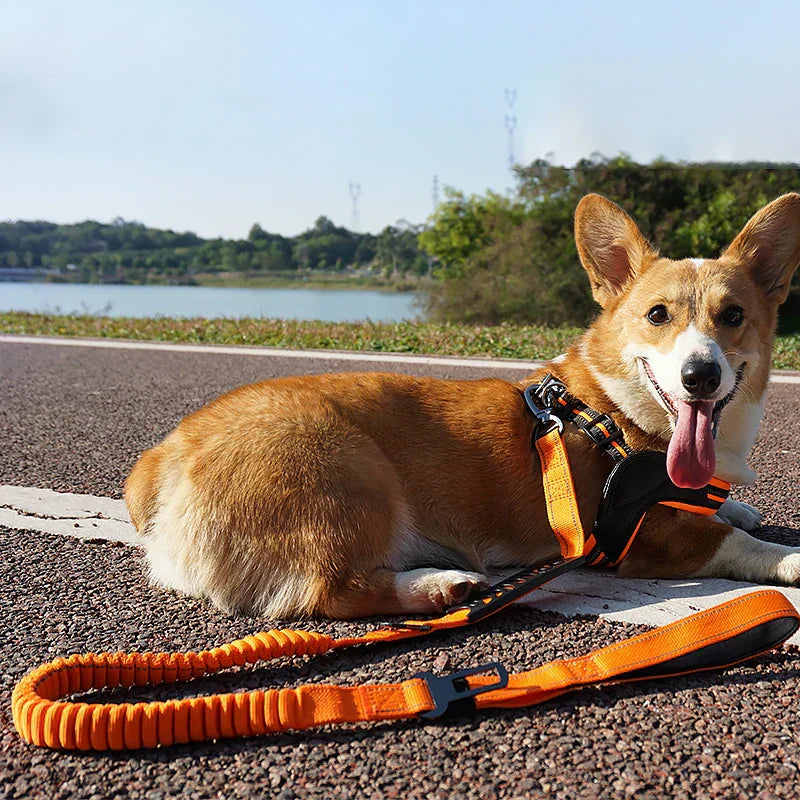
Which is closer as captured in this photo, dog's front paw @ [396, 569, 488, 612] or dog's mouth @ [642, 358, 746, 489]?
dog's front paw @ [396, 569, 488, 612]

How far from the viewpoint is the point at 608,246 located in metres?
3.35

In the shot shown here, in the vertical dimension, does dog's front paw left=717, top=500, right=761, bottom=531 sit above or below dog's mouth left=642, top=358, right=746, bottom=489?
below

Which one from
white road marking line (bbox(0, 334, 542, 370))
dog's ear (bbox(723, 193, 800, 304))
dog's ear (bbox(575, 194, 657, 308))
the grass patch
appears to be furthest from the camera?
the grass patch

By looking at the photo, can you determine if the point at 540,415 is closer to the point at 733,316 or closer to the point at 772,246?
the point at 733,316

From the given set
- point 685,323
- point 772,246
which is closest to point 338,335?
point 772,246

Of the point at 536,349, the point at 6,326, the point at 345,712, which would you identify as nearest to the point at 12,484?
the point at 345,712

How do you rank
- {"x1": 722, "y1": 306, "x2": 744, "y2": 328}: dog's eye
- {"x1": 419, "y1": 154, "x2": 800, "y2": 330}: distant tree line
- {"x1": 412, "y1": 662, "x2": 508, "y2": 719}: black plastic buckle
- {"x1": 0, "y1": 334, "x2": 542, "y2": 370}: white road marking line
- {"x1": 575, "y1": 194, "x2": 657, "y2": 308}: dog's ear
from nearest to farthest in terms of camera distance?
{"x1": 412, "y1": 662, "x2": 508, "y2": 719}: black plastic buckle < {"x1": 722, "y1": 306, "x2": 744, "y2": 328}: dog's eye < {"x1": 575, "y1": 194, "x2": 657, "y2": 308}: dog's ear < {"x1": 0, "y1": 334, "x2": 542, "y2": 370}: white road marking line < {"x1": 419, "y1": 154, "x2": 800, "y2": 330}: distant tree line

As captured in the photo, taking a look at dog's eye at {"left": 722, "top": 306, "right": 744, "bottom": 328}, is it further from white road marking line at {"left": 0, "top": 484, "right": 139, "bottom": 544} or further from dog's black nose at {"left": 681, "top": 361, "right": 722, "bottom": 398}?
white road marking line at {"left": 0, "top": 484, "right": 139, "bottom": 544}

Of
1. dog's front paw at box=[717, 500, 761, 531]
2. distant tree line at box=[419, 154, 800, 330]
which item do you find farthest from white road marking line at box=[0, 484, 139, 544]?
distant tree line at box=[419, 154, 800, 330]

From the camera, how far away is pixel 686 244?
20.1 metres

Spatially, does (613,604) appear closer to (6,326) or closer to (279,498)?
(279,498)

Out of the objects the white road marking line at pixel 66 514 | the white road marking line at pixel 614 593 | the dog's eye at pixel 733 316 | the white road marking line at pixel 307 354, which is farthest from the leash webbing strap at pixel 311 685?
the white road marking line at pixel 307 354

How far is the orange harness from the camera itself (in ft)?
6.11

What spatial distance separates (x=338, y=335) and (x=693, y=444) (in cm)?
863
